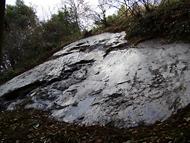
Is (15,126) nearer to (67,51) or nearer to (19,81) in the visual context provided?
(19,81)

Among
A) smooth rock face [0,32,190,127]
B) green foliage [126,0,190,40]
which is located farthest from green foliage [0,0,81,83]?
green foliage [126,0,190,40]

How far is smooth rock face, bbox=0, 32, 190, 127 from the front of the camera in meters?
7.67

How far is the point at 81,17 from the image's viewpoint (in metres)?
21.2

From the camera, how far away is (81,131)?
24.7 feet

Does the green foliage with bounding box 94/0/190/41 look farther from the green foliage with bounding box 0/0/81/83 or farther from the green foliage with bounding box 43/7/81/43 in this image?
the green foliage with bounding box 43/7/81/43

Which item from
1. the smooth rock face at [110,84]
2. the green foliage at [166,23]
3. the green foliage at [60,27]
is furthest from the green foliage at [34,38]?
the green foliage at [166,23]

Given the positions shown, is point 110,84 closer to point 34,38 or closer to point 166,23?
point 166,23

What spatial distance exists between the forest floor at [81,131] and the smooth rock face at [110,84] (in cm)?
27

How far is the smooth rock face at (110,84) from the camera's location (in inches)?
302

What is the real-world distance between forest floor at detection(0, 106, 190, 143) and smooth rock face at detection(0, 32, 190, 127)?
27 centimetres

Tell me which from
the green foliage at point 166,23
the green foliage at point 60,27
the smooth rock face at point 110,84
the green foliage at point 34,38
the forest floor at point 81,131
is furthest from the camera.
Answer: the green foliage at point 60,27

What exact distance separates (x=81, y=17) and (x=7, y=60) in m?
4.94

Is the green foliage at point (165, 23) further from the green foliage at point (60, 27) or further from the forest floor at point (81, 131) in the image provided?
the green foliage at point (60, 27)

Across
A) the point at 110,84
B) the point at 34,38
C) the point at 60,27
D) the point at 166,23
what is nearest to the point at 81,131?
the point at 110,84
